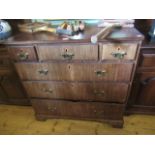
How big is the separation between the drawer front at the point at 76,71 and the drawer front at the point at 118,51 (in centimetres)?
6

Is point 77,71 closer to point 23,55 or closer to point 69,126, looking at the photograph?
point 23,55

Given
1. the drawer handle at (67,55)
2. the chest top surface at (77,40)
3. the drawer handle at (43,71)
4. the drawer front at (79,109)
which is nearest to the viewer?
the chest top surface at (77,40)

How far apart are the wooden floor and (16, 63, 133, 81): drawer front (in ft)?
2.12

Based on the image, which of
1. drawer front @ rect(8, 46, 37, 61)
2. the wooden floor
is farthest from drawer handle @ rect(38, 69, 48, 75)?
the wooden floor

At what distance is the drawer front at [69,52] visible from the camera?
1.02 meters

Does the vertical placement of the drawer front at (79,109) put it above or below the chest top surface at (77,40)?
below

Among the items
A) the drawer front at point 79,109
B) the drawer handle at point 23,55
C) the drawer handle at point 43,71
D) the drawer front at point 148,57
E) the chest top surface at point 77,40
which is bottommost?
the drawer front at point 79,109

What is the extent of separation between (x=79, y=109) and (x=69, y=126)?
0.93 feet

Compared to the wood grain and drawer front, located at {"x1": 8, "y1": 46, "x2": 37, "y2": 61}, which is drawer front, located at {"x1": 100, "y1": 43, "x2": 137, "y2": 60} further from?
drawer front, located at {"x1": 8, "y1": 46, "x2": 37, "y2": 61}

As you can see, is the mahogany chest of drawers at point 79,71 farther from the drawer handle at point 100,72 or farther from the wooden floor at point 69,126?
the wooden floor at point 69,126

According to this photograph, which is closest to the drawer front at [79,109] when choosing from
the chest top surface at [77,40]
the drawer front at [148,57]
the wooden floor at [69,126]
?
the wooden floor at [69,126]

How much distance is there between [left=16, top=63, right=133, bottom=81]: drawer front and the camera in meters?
1.10

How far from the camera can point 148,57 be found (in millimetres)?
1146
